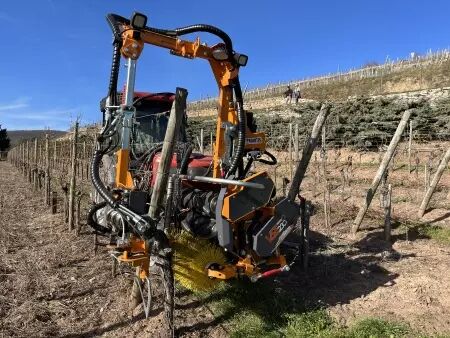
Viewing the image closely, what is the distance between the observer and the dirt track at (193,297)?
512cm

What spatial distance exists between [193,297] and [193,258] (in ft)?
2.56

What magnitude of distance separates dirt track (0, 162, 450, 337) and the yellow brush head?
38 cm

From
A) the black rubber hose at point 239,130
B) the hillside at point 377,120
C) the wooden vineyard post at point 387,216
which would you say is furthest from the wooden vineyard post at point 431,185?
the hillside at point 377,120

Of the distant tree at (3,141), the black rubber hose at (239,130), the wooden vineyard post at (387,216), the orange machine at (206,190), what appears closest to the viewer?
the orange machine at (206,190)

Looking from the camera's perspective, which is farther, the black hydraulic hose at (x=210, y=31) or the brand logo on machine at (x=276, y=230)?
the black hydraulic hose at (x=210, y=31)

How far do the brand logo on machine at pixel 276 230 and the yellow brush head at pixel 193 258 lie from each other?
0.62m

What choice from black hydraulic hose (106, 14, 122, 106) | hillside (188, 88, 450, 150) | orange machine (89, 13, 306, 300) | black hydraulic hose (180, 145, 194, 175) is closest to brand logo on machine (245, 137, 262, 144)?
orange machine (89, 13, 306, 300)

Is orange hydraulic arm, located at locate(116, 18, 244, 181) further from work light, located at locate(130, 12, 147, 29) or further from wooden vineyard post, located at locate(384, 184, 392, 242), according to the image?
wooden vineyard post, located at locate(384, 184, 392, 242)

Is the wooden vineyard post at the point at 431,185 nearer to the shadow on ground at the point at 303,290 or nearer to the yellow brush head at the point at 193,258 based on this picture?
the shadow on ground at the point at 303,290

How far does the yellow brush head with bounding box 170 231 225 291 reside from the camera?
17.5 feet

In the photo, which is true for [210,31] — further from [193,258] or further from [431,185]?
[431,185]

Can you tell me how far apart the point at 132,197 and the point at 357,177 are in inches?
415

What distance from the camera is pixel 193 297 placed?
5.89m

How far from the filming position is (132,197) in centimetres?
483
